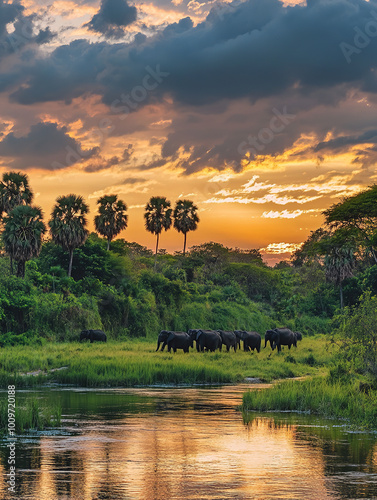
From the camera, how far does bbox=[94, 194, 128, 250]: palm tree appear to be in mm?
91938

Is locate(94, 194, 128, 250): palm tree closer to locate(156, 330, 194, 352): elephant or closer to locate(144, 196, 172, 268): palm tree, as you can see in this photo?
locate(144, 196, 172, 268): palm tree

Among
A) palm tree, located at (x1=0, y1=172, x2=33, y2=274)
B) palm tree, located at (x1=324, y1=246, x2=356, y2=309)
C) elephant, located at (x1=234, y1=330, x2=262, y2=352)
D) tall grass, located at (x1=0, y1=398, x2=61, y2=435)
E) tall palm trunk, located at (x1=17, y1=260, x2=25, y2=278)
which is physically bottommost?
tall grass, located at (x1=0, y1=398, x2=61, y2=435)

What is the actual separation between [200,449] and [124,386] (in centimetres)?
1860

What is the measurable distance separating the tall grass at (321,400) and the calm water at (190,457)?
36.9 inches

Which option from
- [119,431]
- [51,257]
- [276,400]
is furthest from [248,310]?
[119,431]

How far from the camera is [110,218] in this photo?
301ft

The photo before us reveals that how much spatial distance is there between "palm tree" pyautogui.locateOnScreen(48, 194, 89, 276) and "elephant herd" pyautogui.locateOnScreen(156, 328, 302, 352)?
56.7ft

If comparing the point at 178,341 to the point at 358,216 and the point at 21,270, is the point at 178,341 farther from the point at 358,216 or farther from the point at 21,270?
the point at 21,270

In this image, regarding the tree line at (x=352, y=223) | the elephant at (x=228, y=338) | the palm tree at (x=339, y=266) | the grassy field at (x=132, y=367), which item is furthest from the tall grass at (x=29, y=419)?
the palm tree at (x=339, y=266)

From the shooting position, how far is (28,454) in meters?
16.9

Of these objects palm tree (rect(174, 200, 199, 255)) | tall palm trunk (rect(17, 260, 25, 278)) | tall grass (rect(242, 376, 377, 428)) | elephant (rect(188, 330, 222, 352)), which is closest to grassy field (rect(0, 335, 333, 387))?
elephant (rect(188, 330, 222, 352))

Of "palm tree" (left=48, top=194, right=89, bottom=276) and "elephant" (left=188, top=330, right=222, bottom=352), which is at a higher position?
"palm tree" (left=48, top=194, right=89, bottom=276)

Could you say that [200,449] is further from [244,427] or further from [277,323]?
[277,323]

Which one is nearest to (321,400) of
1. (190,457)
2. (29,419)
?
(190,457)
